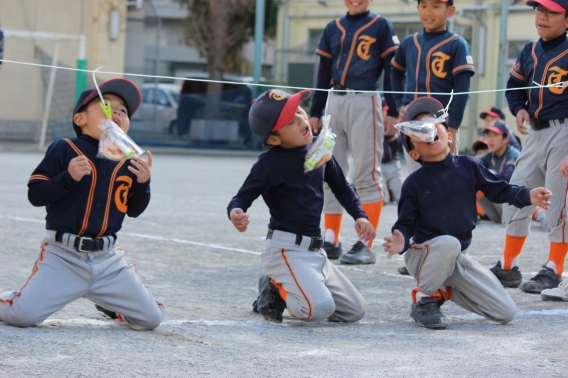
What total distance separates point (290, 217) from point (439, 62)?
209cm

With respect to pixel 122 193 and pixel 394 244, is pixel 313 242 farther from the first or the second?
pixel 122 193

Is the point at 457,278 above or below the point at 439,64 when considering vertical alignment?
below

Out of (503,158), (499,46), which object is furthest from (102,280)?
(499,46)

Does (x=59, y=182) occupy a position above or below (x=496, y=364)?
above

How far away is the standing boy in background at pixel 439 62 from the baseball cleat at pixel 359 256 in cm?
89

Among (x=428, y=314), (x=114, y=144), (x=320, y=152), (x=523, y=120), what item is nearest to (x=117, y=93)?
(x=114, y=144)

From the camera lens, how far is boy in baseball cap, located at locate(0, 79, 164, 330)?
14.3 ft

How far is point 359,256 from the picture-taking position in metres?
6.91

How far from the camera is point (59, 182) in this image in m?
4.31

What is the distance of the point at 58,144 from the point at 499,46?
62.2ft

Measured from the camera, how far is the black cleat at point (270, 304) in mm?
4887

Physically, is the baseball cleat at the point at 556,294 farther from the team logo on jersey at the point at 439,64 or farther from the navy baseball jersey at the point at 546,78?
the team logo on jersey at the point at 439,64

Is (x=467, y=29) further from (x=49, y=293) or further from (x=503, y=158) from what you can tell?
(x=49, y=293)

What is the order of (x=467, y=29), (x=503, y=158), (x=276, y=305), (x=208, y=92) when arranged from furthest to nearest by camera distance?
(x=208, y=92) < (x=467, y=29) < (x=503, y=158) < (x=276, y=305)
